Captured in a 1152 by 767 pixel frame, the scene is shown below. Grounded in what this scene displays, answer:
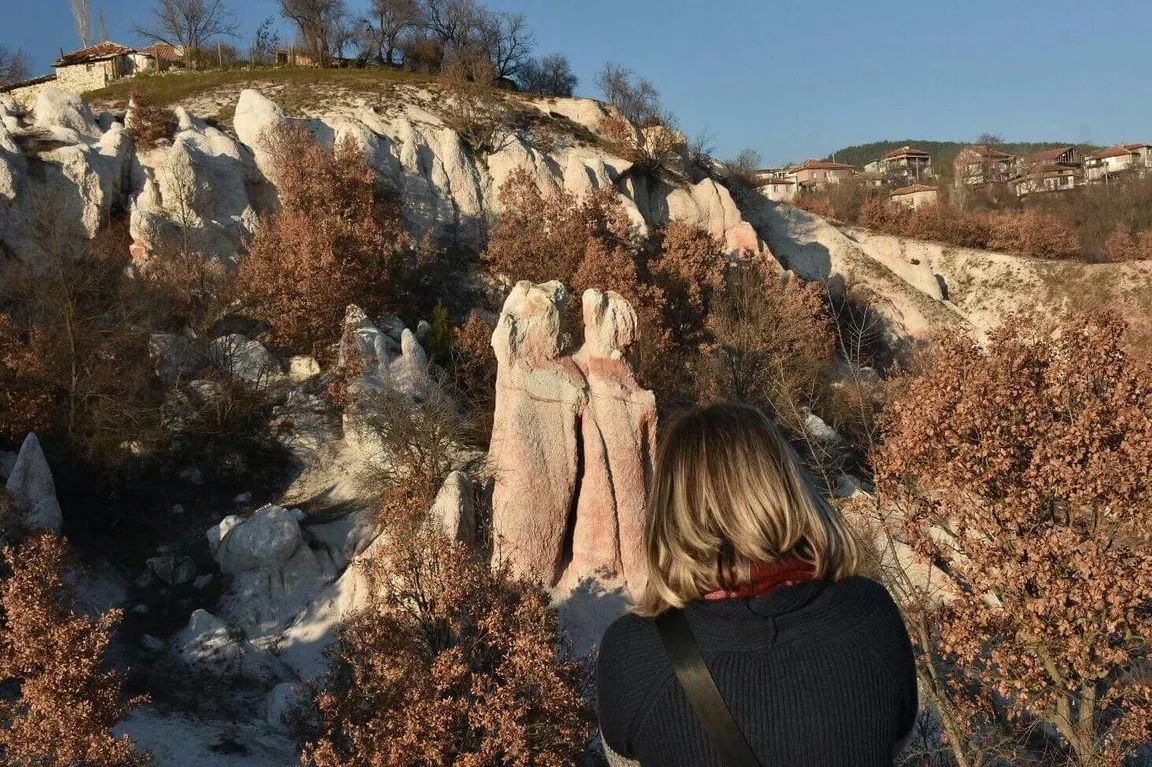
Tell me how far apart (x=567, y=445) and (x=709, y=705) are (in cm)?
1162

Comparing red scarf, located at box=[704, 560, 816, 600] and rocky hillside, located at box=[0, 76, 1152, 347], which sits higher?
rocky hillside, located at box=[0, 76, 1152, 347]

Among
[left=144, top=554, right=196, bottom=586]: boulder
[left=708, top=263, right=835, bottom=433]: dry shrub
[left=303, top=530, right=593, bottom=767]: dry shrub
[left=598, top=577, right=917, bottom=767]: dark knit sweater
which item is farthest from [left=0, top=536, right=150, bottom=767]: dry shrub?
[left=708, top=263, right=835, bottom=433]: dry shrub

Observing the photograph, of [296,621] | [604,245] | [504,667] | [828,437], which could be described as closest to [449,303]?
[604,245]

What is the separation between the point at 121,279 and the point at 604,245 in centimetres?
1249

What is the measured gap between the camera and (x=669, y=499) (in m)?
2.23

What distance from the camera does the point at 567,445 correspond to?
13.6 meters

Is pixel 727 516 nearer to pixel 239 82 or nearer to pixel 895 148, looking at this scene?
pixel 239 82

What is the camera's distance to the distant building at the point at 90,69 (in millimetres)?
40688

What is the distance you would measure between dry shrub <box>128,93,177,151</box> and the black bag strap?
27.9 m

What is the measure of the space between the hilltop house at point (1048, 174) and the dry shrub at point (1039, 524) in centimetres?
6416

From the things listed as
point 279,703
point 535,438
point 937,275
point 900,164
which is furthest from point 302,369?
point 900,164

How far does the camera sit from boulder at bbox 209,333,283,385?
1811 cm

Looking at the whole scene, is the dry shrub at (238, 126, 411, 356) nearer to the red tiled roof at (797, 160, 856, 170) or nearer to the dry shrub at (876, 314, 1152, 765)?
the dry shrub at (876, 314, 1152, 765)

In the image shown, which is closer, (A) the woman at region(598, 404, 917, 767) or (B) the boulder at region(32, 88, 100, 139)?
(A) the woman at region(598, 404, 917, 767)
